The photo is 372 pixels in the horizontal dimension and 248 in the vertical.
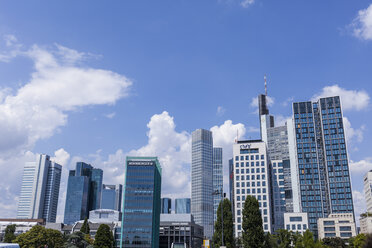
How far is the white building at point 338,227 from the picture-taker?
16638 cm

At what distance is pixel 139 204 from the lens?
162500mm

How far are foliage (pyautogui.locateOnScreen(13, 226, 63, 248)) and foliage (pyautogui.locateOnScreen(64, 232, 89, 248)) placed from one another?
3482mm

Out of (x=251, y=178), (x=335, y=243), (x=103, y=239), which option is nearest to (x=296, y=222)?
(x=251, y=178)

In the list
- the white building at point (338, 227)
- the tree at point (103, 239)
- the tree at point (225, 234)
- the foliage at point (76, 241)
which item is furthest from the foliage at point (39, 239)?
the white building at point (338, 227)

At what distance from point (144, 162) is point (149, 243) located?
37335 mm

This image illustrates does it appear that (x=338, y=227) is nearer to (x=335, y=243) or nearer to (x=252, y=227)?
(x=335, y=243)

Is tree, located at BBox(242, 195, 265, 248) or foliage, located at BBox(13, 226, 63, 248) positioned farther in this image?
foliage, located at BBox(13, 226, 63, 248)

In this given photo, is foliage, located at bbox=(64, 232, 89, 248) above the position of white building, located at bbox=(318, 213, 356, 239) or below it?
below

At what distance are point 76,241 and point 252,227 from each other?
64882mm

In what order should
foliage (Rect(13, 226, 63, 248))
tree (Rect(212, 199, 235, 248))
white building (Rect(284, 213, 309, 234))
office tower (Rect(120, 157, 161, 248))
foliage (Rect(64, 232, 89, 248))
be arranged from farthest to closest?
white building (Rect(284, 213, 309, 234))
office tower (Rect(120, 157, 161, 248))
foliage (Rect(64, 232, 89, 248))
foliage (Rect(13, 226, 63, 248))
tree (Rect(212, 199, 235, 248))

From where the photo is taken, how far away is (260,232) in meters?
82.9

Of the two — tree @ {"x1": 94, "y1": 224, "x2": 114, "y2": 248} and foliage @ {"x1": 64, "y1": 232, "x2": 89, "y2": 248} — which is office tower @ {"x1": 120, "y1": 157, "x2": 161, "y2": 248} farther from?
tree @ {"x1": 94, "y1": 224, "x2": 114, "y2": 248}

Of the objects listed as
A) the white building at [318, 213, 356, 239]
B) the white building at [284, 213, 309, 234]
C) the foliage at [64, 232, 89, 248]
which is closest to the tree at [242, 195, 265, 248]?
the foliage at [64, 232, 89, 248]

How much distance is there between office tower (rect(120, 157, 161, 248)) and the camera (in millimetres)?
157375
